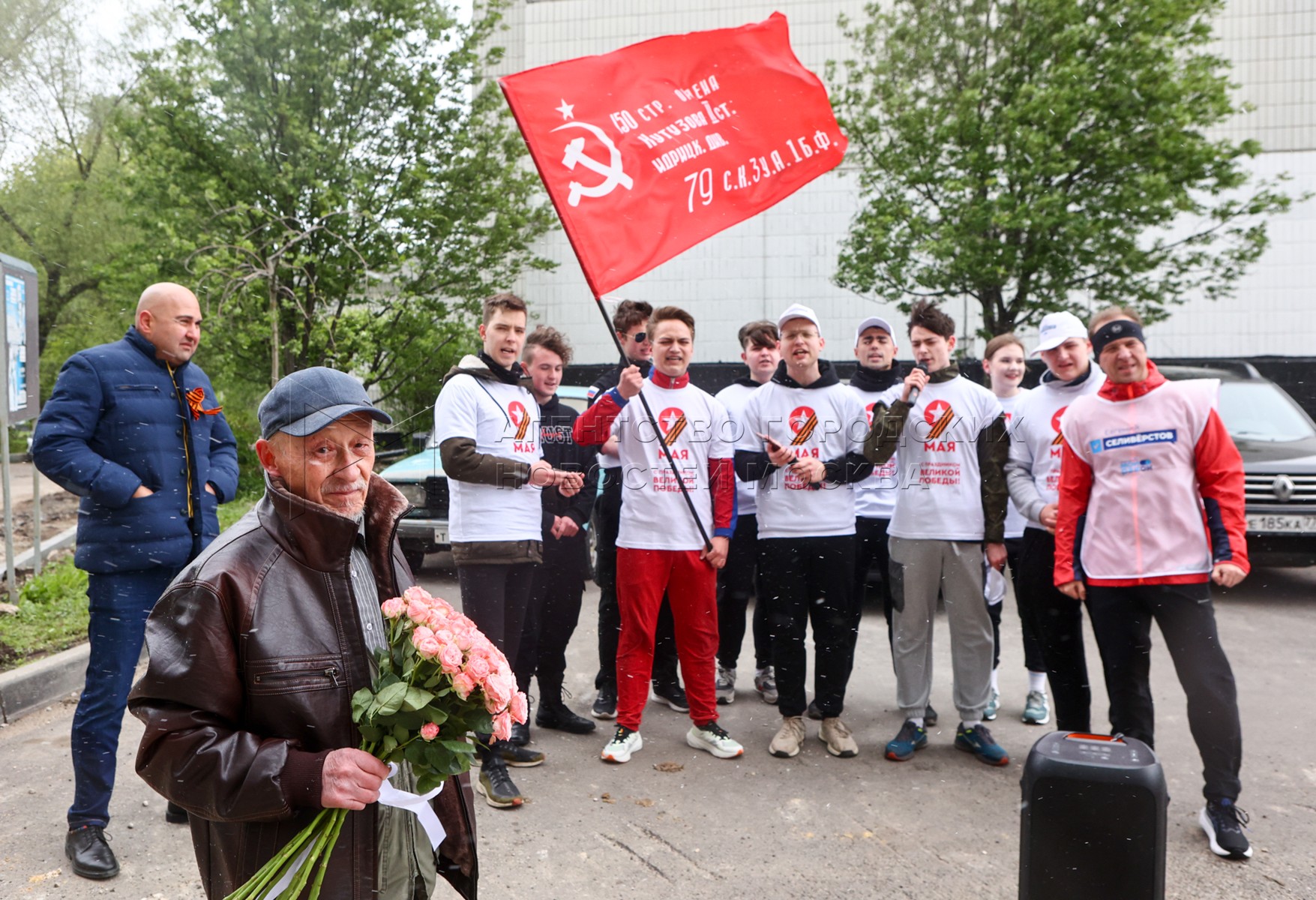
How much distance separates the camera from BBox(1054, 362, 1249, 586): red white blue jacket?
391 cm

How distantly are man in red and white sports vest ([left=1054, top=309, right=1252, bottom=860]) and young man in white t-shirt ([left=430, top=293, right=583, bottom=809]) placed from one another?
89.2 inches

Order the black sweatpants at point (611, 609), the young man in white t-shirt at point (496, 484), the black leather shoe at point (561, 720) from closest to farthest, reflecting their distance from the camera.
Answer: the young man in white t-shirt at point (496, 484), the black leather shoe at point (561, 720), the black sweatpants at point (611, 609)

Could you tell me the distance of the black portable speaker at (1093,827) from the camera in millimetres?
2617

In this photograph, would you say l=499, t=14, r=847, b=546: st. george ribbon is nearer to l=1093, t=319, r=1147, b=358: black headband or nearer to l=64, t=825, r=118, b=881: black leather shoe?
l=1093, t=319, r=1147, b=358: black headband

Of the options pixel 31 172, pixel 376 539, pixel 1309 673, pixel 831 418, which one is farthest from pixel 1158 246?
pixel 31 172

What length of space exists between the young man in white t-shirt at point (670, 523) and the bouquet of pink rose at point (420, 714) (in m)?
2.83

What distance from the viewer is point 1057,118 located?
13875 millimetres

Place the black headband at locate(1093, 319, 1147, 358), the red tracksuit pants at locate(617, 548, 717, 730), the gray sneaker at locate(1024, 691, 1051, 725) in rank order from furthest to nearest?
the gray sneaker at locate(1024, 691, 1051, 725) < the red tracksuit pants at locate(617, 548, 717, 730) < the black headband at locate(1093, 319, 1147, 358)

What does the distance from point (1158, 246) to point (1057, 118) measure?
2.70m

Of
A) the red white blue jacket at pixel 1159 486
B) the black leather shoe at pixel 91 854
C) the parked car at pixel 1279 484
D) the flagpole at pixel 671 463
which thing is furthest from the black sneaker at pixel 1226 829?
the parked car at pixel 1279 484

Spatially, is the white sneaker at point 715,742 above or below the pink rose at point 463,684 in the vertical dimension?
below

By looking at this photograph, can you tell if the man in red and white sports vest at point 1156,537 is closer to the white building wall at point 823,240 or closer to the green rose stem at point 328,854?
the green rose stem at point 328,854

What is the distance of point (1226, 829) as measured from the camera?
371 cm

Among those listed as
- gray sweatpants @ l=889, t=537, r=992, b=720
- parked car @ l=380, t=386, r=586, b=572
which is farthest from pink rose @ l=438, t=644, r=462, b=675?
parked car @ l=380, t=386, r=586, b=572
